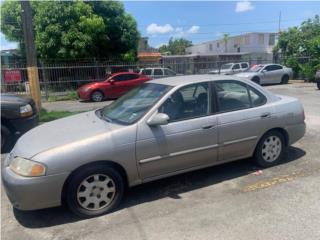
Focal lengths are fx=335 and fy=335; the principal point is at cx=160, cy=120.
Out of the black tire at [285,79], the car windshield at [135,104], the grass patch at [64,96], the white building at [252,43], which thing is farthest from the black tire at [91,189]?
the white building at [252,43]

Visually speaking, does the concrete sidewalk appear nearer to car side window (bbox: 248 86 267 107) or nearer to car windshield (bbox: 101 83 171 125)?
A: car windshield (bbox: 101 83 171 125)

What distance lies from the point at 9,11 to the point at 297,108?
885 inches

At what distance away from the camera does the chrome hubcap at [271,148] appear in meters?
5.25

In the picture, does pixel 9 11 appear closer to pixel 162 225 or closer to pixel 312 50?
pixel 312 50

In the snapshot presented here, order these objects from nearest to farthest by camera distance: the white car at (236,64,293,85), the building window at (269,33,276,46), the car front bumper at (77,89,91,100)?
the car front bumper at (77,89,91,100) < the white car at (236,64,293,85) < the building window at (269,33,276,46)

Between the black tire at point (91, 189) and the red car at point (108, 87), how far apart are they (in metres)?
13.6

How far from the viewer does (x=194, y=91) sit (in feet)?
15.6

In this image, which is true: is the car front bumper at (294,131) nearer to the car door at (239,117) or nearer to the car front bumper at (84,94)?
the car door at (239,117)

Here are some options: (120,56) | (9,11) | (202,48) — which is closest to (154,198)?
(120,56)

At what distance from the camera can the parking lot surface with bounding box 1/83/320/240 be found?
139 inches

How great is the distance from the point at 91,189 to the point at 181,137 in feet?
4.32

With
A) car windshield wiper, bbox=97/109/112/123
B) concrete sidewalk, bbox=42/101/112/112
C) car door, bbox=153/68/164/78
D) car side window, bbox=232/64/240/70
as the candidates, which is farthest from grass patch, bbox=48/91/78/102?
car windshield wiper, bbox=97/109/112/123

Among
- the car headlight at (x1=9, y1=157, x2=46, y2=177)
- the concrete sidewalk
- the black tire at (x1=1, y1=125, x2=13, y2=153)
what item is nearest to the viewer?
the car headlight at (x1=9, y1=157, x2=46, y2=177)

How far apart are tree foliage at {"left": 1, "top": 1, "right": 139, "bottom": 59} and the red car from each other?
4030 mm
